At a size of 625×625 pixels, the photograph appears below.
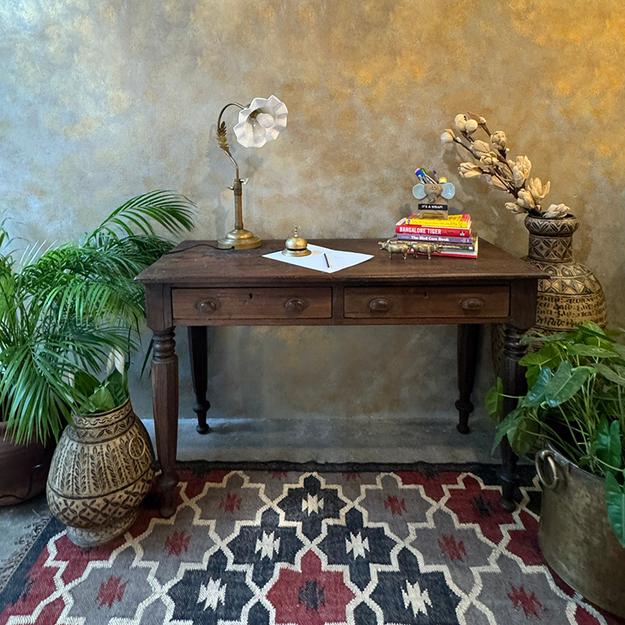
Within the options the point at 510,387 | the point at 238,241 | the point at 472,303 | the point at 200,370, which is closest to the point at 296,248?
the point at 238,241

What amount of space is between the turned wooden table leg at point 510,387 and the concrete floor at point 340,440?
29 cm

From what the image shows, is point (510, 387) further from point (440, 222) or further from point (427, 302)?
point (440, 222)

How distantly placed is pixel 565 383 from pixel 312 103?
1.38 meters

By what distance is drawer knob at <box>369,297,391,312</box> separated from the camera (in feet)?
4.83

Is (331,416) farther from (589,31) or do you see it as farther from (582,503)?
(589,31)

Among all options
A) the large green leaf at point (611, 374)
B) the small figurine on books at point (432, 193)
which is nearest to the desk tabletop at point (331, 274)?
the small figurine on books at point (432, 193)

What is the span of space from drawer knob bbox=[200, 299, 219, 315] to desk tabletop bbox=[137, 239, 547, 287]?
53 mm

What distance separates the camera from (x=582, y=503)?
47.7 inches

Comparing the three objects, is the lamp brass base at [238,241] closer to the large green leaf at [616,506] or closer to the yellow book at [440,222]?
the yellow book at [440,222]

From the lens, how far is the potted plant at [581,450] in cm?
115

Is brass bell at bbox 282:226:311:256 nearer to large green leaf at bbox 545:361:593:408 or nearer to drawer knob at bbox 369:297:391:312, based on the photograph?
drawer knob at bbox 369:297:391:312

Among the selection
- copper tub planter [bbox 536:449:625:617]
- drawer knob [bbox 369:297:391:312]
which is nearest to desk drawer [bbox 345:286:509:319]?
drawer knob [bbox 369:297:391:312]

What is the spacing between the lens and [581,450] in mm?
1319

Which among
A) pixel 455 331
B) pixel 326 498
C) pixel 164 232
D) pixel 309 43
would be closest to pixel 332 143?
pixel 309 43
